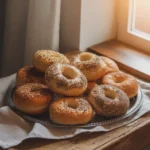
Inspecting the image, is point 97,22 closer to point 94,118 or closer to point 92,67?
point 92,67

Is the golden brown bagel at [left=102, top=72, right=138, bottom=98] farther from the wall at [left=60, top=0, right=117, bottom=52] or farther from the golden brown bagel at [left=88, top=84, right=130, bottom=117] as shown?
the wall at [left=60, top=0, right=117, bottom=52]

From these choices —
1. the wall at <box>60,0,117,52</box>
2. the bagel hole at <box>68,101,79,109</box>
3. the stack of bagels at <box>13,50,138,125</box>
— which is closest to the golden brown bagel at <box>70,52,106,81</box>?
the stack of bagels at <box>13,50,138,125</box>

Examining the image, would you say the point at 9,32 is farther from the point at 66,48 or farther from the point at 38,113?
the point at 38,113

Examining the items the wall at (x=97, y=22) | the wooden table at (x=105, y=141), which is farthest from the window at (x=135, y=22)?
the wooden table at (x=105, y=141)

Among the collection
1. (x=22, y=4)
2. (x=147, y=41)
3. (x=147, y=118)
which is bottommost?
(x=147, y=118)

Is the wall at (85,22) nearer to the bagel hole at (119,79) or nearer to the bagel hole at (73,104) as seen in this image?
the bagel hole at (119,79)

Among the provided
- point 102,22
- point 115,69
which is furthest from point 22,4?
point 115,69
